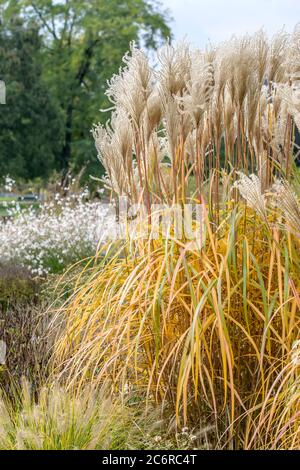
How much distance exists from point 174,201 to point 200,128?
0.46 meters

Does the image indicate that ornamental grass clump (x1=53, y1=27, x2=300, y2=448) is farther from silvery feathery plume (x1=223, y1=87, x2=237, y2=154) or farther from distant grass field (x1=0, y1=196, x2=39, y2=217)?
distant grass field (x1=0, y1=196, x2=39, y2=217)

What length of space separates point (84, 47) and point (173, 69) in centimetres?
2924

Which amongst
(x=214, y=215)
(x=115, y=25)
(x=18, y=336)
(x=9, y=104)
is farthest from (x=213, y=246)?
(x=115, y=25)

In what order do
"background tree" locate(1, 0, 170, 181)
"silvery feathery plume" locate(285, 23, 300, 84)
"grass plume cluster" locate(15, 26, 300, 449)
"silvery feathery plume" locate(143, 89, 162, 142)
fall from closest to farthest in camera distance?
"grass plume cluster" locate(15, 26, 300, 449), "silvery feathery plume" locate(285, 23, 300, 84), "silvery feathery plume" locate(143, 89, 162, 142), "background tree" locate(1, 0, 170, 181)

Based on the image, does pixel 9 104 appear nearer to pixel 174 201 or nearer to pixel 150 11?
pixel 150 11

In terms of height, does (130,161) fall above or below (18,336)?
above

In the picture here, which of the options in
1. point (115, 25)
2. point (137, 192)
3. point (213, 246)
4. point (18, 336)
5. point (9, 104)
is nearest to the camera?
point (213, 246)

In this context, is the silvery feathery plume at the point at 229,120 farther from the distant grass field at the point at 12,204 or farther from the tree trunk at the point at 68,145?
the tree trunk at the point at 68,145

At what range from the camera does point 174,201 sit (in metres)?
4.24

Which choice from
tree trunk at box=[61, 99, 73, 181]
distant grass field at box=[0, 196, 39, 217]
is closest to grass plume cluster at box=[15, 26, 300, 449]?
distant grass field at box=[0, 196, 39, 217]

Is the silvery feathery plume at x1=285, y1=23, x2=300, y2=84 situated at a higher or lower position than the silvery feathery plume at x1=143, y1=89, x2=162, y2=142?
higher

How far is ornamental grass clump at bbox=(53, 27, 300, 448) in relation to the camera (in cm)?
382

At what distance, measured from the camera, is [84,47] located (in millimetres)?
32125

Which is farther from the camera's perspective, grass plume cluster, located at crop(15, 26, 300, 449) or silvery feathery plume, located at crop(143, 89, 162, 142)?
silvery feathery plume, located at crop(143, 89, 162, 142)
